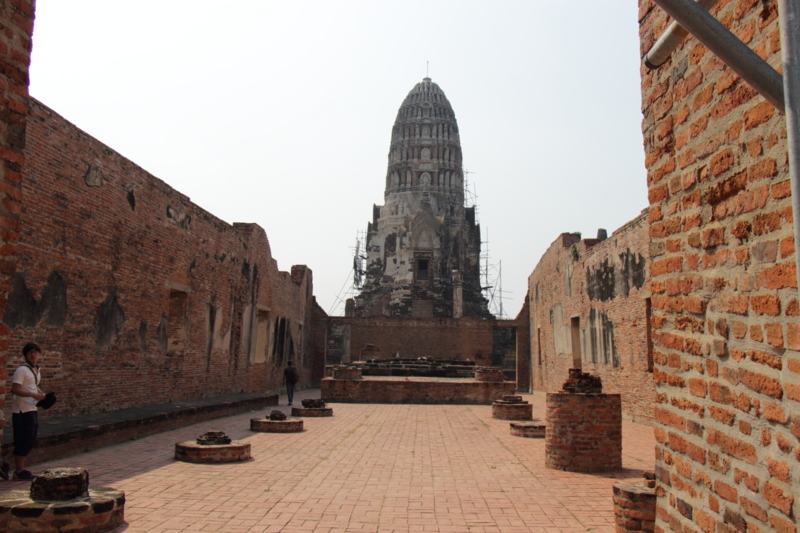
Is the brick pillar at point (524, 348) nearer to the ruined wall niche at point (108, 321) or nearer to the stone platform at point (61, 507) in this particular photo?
the ruined wall niche at point (108, 321)

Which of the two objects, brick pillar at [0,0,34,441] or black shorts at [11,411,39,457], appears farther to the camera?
black shorts at [11,411,39,457]

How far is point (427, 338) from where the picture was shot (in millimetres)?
28312

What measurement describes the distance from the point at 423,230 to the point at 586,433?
3604cm

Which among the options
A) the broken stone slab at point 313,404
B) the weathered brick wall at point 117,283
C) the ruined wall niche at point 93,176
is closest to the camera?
the weathered brick wall at point 117,283

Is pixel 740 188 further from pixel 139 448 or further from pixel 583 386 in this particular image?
pixel 139 448

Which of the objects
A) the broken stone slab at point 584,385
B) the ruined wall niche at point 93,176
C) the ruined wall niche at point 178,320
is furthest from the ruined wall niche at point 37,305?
the broken stone slab at point 584,385

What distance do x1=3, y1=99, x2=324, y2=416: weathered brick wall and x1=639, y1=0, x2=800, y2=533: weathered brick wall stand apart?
7.34 meters

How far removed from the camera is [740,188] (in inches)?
108

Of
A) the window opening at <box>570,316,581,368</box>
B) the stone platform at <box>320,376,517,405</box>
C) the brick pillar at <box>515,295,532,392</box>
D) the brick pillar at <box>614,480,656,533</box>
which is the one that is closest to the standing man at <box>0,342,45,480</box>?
the brick pillar at <box>614,480,656,533</box>

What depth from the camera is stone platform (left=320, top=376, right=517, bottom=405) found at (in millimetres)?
16734

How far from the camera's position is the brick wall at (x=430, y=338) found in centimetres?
Result: 2803

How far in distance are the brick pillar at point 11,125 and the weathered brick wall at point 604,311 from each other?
9.11m

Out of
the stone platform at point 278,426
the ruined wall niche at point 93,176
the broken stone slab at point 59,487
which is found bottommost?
the stone platform at point 278,426

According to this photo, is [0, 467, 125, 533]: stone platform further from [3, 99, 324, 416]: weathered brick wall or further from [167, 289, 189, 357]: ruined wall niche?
[167, 289, 189, 357]: ruined wall niche
